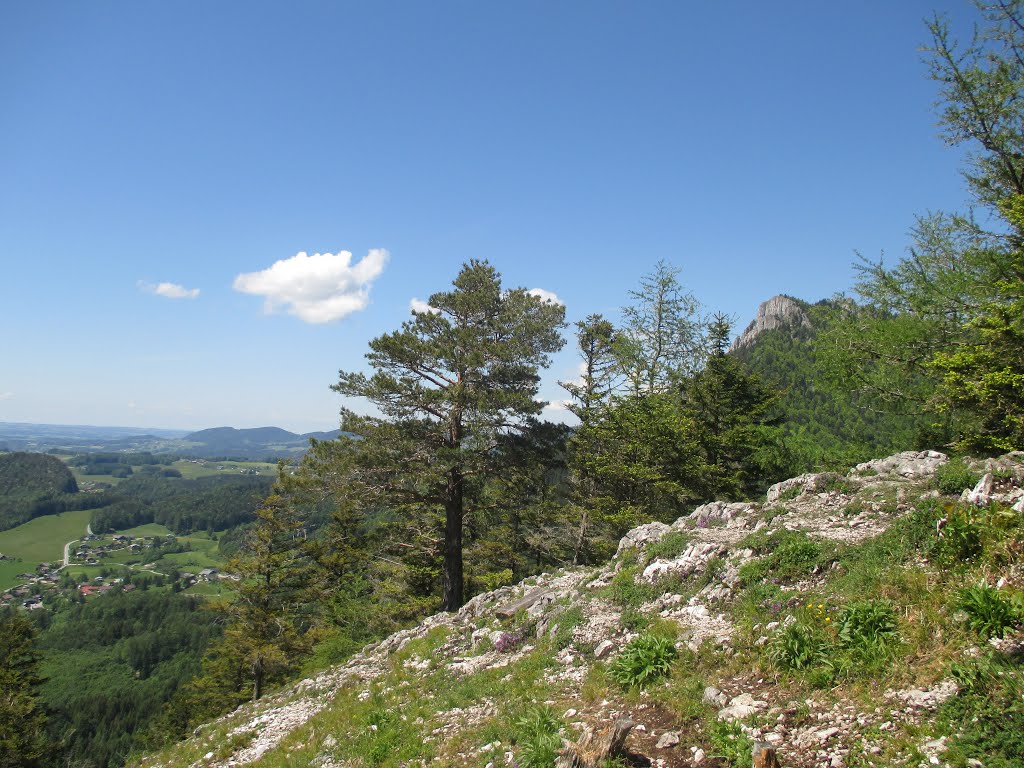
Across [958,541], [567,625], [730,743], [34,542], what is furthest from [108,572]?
[958,541]

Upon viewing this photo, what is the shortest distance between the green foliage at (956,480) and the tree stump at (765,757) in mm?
6175

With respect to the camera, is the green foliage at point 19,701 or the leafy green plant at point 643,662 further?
the green foliage at point 19,701

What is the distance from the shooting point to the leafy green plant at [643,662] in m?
6.54

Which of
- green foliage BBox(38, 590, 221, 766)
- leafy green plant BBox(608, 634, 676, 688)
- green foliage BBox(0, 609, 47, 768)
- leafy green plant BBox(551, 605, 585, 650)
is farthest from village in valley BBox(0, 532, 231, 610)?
leafy green plant BBox(608, 634, 676, 688)

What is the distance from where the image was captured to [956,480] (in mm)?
8062

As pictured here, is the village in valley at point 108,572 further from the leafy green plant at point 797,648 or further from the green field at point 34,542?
the leafy green plant at point 797,648

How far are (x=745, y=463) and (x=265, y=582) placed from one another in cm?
2509

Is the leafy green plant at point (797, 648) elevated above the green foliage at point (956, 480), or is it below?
below

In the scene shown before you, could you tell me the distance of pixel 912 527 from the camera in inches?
269

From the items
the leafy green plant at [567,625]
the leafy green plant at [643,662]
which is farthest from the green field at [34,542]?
the leafy green plant at [643,662]

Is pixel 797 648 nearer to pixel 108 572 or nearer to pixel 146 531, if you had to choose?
pixel 108 572

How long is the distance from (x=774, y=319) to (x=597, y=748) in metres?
171

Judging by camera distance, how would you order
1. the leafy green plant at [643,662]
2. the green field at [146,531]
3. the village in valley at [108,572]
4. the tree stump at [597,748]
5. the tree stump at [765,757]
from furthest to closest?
the green field at [146,531], the village in valley at [108,572], the leafy green plant at [643,662], the tree stump at [597,748], the tree stump at [765,757]

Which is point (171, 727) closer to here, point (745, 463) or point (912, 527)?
point (745, 463)
